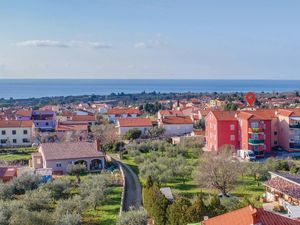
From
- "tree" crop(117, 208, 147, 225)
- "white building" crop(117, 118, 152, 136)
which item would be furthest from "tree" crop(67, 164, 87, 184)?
"white building" crop(117, 118, 152, 136)

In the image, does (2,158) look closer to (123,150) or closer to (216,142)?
(123,150)

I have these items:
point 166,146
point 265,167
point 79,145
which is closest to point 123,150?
point 166,146

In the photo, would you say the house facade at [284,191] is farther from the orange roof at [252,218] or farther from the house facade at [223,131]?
the house facade at [223,131]

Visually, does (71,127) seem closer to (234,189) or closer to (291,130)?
(291,130)

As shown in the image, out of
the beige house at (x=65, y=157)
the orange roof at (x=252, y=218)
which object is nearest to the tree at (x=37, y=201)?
the beige house at (x=65, y=157)

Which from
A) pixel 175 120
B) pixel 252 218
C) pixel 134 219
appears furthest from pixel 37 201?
pixel 175 120
